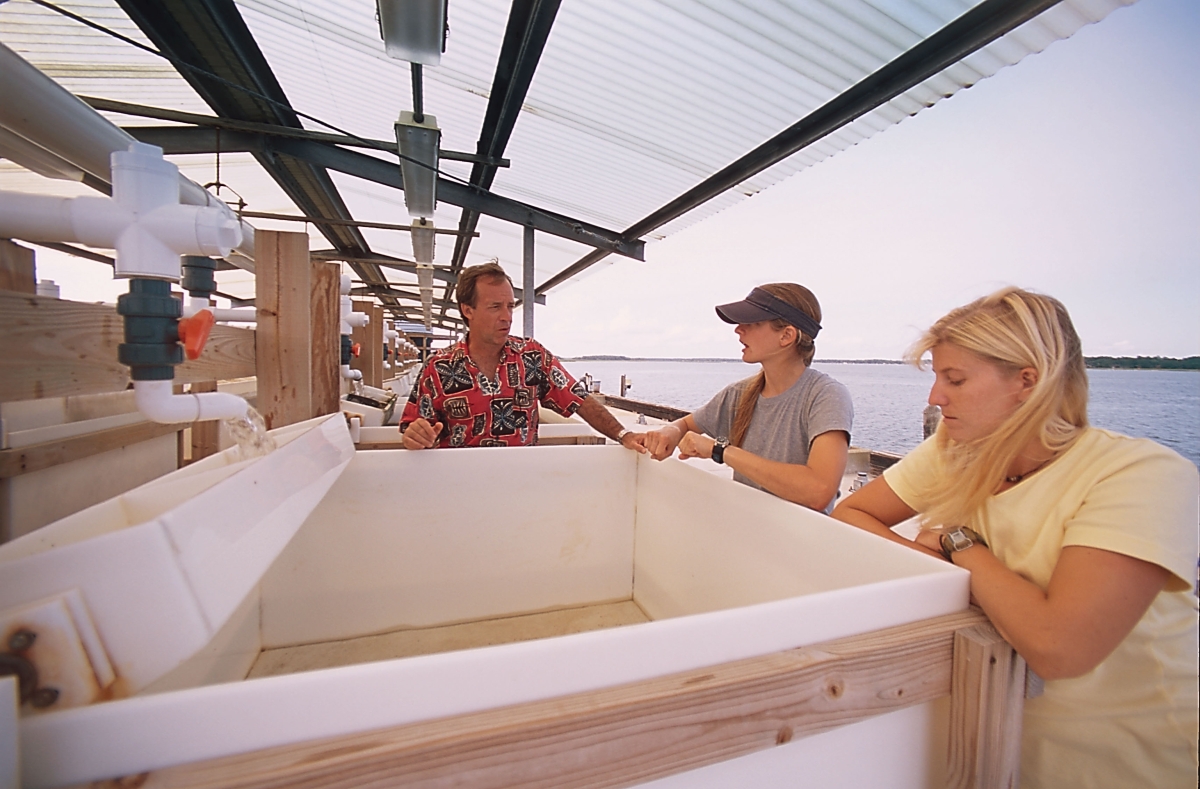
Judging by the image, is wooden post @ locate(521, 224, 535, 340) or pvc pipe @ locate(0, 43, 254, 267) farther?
wooden post @ locate(521, 224, 535, 340)

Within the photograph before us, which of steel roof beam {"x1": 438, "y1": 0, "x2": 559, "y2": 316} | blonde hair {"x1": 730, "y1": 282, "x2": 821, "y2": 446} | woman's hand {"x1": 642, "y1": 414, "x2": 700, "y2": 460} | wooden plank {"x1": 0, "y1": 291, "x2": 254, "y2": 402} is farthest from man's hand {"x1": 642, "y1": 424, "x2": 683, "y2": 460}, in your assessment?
steel roof beam {"x1": 438, "y1": 0, "x2": 559, "y2": 316}

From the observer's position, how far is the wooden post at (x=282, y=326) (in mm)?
1737

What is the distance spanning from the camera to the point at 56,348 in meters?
0.85

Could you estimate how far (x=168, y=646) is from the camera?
0.47 m

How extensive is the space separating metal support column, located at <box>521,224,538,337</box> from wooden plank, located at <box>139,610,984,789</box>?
205 inches

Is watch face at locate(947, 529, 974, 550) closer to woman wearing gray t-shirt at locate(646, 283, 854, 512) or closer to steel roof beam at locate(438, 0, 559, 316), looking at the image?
woman wearing gray t-shirt at locate(646, 283, 854, 512)

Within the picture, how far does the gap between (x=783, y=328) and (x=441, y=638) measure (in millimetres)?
1373

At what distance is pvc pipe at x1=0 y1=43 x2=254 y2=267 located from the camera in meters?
1.04

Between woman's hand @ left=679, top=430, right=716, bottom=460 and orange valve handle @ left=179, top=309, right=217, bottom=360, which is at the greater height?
orange valve handle @ left=179, top=309, right=217, bottom=360

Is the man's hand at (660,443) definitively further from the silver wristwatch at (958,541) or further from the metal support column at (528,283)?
the metal support column at (528,283)

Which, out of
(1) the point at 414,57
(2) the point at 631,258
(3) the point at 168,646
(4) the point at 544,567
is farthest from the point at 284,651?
(2) the point at 631,258

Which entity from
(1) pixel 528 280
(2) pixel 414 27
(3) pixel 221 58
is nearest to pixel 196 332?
(2) pixel 414 27

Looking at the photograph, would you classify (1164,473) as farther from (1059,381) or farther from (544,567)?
(544,567)

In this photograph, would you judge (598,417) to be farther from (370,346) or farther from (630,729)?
(370,346)
